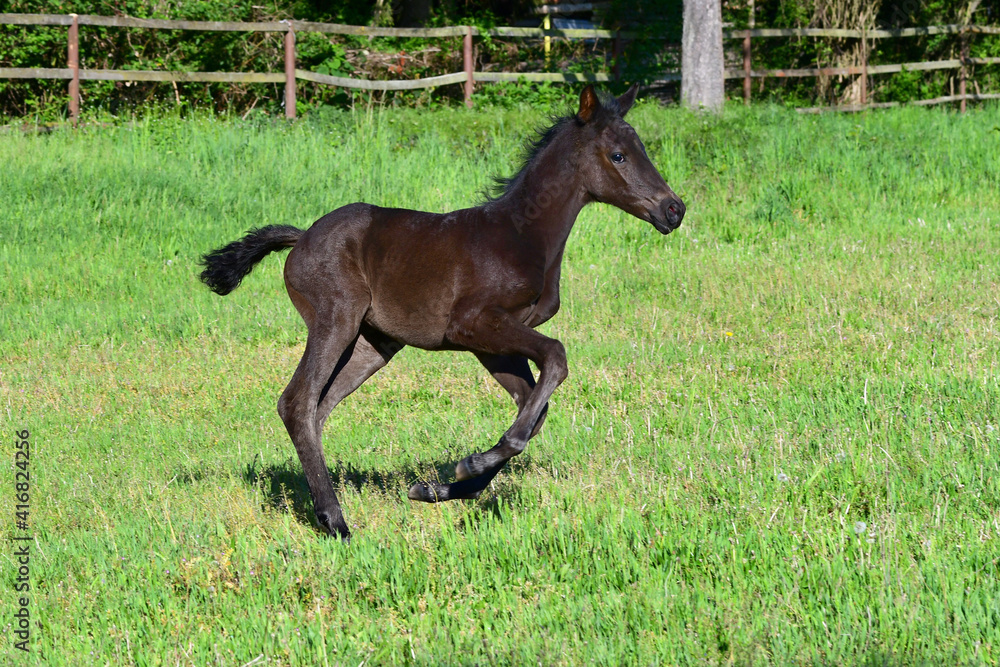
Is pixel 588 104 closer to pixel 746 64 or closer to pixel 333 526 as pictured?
pixel 333 526

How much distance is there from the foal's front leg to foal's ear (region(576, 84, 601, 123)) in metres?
1.15

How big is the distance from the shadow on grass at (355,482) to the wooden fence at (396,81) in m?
11.1

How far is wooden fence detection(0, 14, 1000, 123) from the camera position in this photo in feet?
52.2

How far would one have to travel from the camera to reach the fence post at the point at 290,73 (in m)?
17.4

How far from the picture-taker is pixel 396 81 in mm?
18750

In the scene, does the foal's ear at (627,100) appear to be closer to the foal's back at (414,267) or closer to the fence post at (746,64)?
the foal's back at (414,267)

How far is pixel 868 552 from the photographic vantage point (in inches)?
175

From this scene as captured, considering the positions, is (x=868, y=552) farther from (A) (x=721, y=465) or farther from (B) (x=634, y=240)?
(B) (x=634, y=240)

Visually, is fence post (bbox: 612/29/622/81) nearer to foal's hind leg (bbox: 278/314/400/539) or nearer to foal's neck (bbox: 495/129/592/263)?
foal's neck (bbox: 495/129/592/263)

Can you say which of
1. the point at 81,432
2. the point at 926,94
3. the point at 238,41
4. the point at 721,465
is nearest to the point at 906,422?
the point at 721,465

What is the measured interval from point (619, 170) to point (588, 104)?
0.37m

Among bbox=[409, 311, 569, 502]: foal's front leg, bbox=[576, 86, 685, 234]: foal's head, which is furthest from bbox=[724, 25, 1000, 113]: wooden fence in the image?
bbox=[409, 311, 569, 502]: foal's front leg
